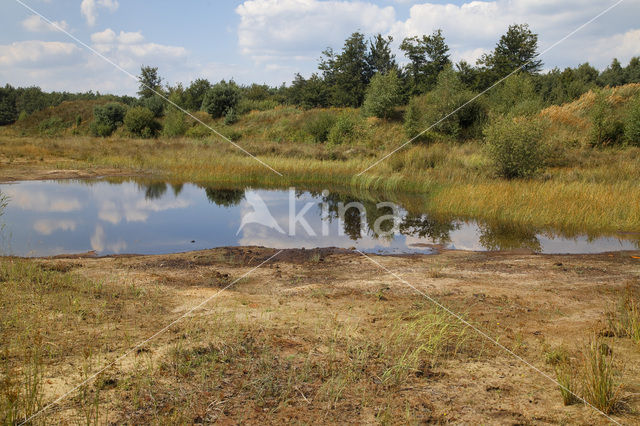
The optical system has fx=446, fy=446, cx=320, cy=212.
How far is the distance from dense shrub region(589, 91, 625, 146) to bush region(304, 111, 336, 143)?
56.1 feet

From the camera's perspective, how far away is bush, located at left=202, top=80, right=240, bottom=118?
46.0 meters

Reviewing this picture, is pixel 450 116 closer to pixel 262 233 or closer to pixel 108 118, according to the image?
pixel 262 233

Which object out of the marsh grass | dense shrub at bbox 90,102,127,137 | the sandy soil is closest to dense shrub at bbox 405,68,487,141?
the sandy soil

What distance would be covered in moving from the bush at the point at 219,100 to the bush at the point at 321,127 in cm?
1436

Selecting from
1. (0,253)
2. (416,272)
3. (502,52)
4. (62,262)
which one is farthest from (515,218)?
(502,52)

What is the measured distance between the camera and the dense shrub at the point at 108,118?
44969mm

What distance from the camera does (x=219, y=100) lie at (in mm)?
46062

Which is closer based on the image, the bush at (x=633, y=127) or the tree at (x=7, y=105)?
the bush at (x=633, y=127)

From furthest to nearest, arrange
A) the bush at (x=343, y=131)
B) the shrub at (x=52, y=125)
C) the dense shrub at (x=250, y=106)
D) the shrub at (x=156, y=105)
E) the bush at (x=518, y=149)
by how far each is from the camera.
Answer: the shrub at (x=52, y=125)
the shrub at (x=156, y=105)
the dense shrub at (x=250, y=106)
the bush at (x=343, y=131)
the bush at (x=518, y=149)

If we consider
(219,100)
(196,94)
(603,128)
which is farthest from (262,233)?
(196,94)

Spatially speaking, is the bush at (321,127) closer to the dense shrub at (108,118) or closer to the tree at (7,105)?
the dense shrub at (108,118)

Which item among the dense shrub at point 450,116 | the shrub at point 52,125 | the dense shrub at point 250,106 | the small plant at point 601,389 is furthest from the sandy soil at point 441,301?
the shrub at point 52,125

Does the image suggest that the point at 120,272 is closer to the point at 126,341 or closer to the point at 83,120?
the point at 126,341

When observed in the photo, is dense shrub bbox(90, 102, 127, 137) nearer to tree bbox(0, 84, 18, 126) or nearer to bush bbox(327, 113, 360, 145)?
tree bbox(0, 84, 18, 126)
